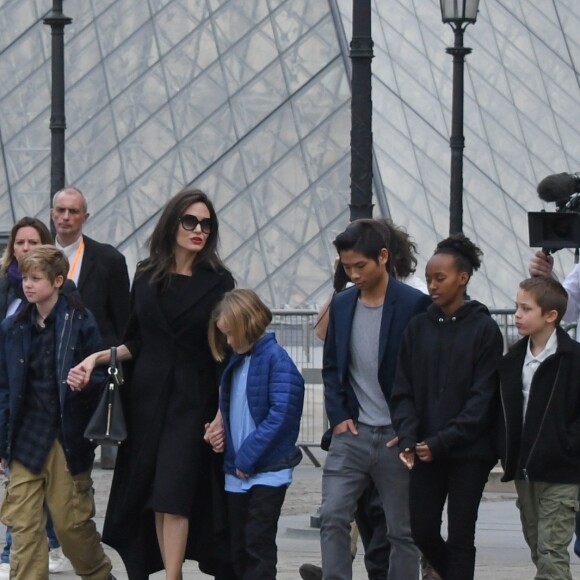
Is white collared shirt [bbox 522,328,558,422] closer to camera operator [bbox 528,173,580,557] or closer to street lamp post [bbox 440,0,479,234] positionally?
camera operator [bbox 528,173,580,557]

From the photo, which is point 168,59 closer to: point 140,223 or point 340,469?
point 140,223

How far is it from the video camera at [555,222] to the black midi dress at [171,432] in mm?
1259

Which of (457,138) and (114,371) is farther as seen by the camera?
(457,138)

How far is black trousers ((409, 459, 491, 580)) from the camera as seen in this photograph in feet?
24.2

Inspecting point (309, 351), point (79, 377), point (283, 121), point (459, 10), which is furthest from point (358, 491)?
point (283, 121)

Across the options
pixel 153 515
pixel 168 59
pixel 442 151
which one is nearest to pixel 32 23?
pixel 168 59

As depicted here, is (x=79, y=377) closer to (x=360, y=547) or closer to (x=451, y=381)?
(x=451, y=381)

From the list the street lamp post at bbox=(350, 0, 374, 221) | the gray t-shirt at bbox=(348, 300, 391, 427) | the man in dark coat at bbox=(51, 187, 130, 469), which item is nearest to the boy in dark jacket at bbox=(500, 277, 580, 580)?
the gray t-shirt at bbox=(348, 300, 391, 427)

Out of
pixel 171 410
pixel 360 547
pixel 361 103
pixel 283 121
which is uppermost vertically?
pixel 283 121

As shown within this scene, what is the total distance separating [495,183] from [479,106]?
1189mm

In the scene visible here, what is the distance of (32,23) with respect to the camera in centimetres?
2498

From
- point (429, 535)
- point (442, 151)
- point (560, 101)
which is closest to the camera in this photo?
point (429, 535)

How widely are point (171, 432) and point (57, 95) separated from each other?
8169 millimetres

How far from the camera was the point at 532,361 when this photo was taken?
756 centimetres
